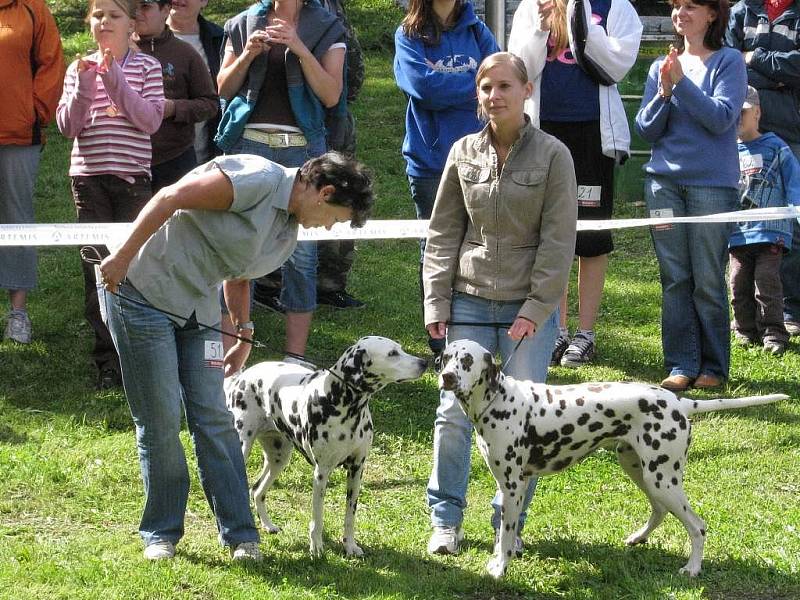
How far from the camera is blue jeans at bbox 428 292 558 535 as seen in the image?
5227 mm

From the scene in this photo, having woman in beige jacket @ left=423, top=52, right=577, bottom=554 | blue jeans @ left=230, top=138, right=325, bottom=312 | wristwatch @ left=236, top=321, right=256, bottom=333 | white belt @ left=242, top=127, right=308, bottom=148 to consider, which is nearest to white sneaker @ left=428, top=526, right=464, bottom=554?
woman in beige jacket @ left=423, top=52, right=577, bottom=554

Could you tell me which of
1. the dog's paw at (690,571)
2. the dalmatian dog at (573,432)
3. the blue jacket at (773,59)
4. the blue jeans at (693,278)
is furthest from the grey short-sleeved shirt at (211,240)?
the blue jacket at (773,59)

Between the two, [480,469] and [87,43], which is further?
[87,43]

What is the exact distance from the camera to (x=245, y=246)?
4.78 m

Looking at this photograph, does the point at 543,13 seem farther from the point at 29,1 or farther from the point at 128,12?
the point at 29,1

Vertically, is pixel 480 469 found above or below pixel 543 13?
below

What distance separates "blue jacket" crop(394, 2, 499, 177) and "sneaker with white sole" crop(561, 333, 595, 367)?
1.60 metres

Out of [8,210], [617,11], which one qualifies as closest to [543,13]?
[617,11]

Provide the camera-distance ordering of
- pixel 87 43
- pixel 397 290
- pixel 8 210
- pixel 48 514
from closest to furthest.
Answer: pixel 48 514 < pixel 8 210 < pixel 397 290 < pixel 87 43

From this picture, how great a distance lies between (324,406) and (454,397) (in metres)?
0.57

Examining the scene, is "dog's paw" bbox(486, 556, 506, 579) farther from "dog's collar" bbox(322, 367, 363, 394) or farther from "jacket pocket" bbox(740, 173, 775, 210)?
"jacket pocket" bbox(740, 173, 775, 210)

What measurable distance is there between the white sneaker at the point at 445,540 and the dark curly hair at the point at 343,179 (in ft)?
4.92

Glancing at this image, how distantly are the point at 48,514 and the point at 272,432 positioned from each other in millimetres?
1194

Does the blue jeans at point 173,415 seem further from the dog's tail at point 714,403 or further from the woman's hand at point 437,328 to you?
the dog's tail at point 714,403
